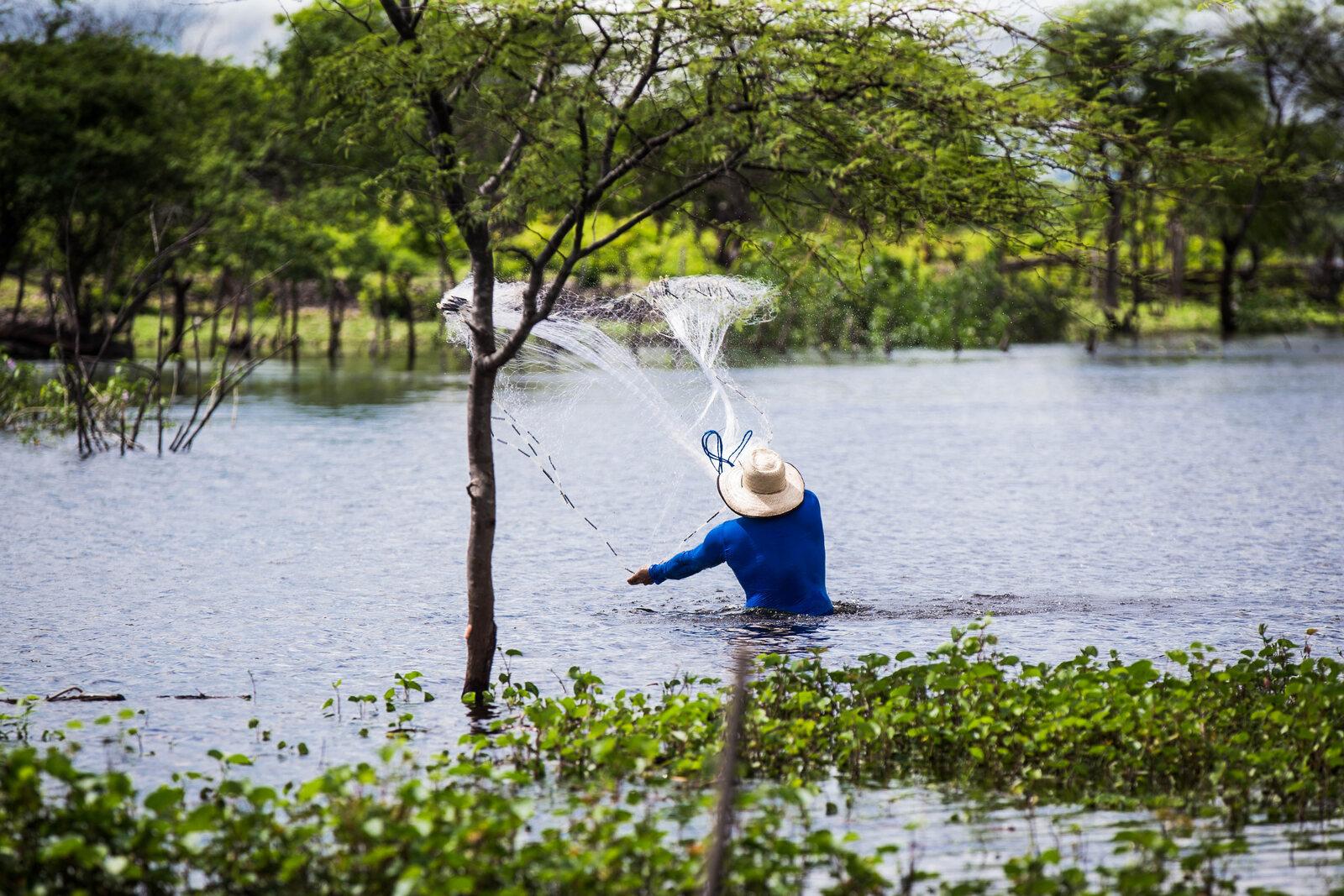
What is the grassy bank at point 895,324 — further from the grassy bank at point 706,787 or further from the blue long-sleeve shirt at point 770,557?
the grassy bank at point 706,787

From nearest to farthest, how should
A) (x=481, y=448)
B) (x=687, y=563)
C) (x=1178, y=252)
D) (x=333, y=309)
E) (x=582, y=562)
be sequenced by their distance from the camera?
(x=481, y=448), (x=687, y=563), (x=582, y=562), (x=333, y=309), (x=1178, y=252)

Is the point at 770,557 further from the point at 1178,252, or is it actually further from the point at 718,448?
the point at 1178,252

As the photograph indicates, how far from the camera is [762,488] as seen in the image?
12.1 meters

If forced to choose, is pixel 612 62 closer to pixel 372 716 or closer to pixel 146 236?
pixel 372 716

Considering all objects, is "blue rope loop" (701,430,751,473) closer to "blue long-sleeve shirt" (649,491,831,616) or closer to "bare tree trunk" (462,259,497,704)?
"blue long-sleeve shirt" (649,491,831,616)

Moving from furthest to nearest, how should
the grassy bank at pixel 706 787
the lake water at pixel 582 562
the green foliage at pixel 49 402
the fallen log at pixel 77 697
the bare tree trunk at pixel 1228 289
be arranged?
the bare tree trunk at pixel 1228 289 → the green foliage at pixel 49 402 → the lake water at pixel 582 562 → the fallen log at pixel 77 697 → the grassy bank at pixel 706 787

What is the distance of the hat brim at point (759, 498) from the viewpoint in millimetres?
12117

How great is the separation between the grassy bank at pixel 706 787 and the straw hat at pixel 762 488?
1.76m

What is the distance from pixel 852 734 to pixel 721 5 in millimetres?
4192

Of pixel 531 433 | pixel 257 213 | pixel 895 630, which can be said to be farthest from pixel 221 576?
pixel 257 213

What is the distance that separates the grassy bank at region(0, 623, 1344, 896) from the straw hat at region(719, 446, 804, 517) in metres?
1.76

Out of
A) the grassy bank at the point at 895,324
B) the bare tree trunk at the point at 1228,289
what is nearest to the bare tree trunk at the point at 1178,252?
the grassy bank at the point at 895,324

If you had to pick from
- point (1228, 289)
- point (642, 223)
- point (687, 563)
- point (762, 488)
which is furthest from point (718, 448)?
point (1228, 289)

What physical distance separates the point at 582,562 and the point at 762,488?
18.6 feet
